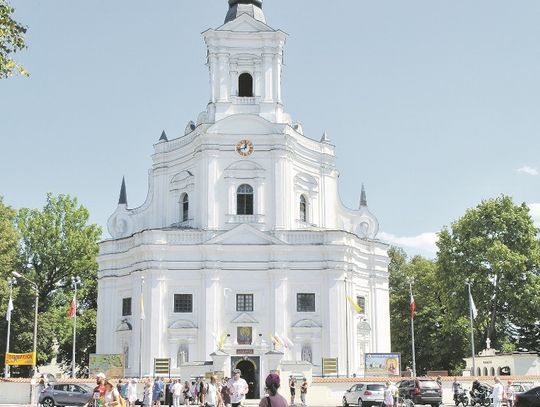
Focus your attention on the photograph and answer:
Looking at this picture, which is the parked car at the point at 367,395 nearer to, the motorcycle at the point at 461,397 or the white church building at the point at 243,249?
the motorcycle at the point at 461,397

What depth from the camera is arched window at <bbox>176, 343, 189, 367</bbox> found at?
176 ft

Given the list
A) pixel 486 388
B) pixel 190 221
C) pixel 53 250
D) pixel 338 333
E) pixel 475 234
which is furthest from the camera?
pixel 53 250

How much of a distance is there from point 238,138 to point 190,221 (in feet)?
22.7

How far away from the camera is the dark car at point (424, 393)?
122 ft

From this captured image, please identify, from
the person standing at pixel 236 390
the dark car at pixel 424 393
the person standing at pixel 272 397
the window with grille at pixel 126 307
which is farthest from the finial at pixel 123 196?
the person standing at pixel 272 397

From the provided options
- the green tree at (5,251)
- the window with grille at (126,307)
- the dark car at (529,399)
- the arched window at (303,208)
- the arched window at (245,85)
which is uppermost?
the arched window at (245,85)

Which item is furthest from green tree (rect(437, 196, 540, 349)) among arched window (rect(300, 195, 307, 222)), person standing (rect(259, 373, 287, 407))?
person standing (rect(259, 373, 287, 407))

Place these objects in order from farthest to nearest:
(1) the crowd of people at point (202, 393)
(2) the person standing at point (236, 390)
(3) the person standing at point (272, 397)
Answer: (2) the person standing at point (236, 390), (1) the crowd of people at point (202, 393), (3) the person standing at point (272, 397)

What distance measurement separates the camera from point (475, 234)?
205 ft

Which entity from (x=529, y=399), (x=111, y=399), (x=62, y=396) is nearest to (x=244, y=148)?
(x=62, y=396)

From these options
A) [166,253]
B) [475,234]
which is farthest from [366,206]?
[166,253]

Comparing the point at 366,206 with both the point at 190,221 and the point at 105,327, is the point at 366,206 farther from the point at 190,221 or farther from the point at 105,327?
the point at 105,327

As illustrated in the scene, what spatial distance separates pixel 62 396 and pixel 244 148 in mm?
23812

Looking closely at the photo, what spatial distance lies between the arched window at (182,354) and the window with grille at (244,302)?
14.2ft
